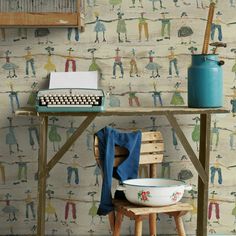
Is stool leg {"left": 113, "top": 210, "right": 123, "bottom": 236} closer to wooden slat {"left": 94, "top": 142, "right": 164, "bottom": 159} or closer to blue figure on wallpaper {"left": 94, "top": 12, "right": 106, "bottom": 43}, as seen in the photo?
wooden slat {"left": 94, "top": 142, "right": 164, "bottom": 159}

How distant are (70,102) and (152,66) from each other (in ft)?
2.31

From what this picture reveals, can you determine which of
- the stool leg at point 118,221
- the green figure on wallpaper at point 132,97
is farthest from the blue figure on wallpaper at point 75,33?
the stool leg at point 118,221

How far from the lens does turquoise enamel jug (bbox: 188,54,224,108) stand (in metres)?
3.29

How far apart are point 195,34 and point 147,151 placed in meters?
0.76

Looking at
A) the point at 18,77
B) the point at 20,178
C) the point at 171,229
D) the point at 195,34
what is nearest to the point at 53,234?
the point at 20,178

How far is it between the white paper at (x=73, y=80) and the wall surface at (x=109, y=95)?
70 mm

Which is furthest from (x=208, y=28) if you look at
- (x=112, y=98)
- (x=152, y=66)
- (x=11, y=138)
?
(x=11, y=138)

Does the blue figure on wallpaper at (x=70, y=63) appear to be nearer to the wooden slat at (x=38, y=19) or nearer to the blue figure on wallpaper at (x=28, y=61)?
the blue figure on wallpaper at (x=28, y=61)

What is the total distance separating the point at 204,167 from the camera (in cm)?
334

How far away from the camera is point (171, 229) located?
377 centimetres

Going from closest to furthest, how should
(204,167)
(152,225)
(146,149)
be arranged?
(204,167) < (146,149) < (152,225)

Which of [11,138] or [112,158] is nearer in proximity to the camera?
[112,158]

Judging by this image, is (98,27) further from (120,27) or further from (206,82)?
(206,82)

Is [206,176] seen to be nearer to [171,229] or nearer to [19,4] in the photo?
[171,229]
